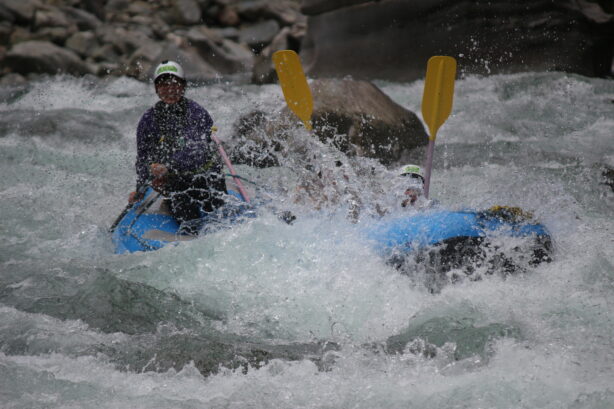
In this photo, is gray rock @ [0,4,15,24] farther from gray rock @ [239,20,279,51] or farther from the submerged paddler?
the submerged paddler

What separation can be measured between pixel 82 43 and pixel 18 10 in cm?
161

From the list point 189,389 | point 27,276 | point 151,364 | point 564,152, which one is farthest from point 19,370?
point 564,152

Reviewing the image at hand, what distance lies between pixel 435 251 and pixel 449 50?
7.32 m

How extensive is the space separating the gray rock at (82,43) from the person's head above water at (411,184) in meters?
8.92

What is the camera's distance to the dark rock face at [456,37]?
9.89 metres

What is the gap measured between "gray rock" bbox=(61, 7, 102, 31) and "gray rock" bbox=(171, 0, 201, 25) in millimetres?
1561

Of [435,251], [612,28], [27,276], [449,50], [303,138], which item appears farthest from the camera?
[449,50]

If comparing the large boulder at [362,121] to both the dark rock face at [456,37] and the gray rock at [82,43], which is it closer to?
the dark rock face at [456,37]

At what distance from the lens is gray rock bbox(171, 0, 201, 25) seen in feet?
47.5

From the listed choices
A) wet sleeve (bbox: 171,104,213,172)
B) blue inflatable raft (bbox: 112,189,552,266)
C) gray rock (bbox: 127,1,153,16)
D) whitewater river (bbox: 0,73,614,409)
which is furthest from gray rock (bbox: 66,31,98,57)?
blue inflatable raft (bbox: 112,189,552,266)

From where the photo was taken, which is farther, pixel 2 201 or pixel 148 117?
pixel 2 201

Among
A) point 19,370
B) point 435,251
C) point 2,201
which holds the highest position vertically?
point 435,251

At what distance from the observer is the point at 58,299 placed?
4027mm

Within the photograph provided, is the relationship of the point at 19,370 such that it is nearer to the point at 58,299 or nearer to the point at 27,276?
the point at 58,299
